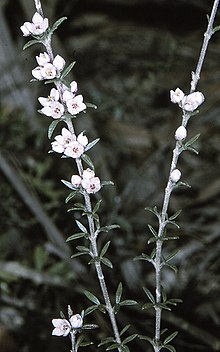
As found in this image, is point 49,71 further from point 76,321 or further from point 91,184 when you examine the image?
point 76,321

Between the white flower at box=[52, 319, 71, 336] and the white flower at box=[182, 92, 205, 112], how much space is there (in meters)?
0.54

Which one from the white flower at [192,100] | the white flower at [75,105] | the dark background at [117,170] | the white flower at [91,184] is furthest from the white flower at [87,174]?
the dark background at [117,170]

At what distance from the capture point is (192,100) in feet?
3.91

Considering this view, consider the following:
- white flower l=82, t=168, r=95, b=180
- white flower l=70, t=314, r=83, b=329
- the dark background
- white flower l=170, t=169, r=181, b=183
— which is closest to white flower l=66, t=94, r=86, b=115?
white flower l=82, t=168, r=95, b=180

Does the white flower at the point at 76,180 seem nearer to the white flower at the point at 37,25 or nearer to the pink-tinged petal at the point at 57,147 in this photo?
the pink-tinged petal at the point at 57,147

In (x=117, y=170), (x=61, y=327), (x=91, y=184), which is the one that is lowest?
(x=61, y=327)

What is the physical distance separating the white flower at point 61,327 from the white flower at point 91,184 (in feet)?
1.01

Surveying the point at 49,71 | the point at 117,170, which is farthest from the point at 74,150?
the point at 117,170

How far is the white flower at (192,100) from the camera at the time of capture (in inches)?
46.8

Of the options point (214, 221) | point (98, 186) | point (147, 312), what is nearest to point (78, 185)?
point (98, 186)

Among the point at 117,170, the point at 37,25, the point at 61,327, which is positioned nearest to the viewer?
the point at 37,25

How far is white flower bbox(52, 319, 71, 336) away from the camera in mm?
1311

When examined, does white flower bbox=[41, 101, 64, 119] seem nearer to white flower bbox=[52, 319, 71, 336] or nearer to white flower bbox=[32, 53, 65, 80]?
white flower bbox=[32, 53, 65, 80]

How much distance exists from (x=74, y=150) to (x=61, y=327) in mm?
405
